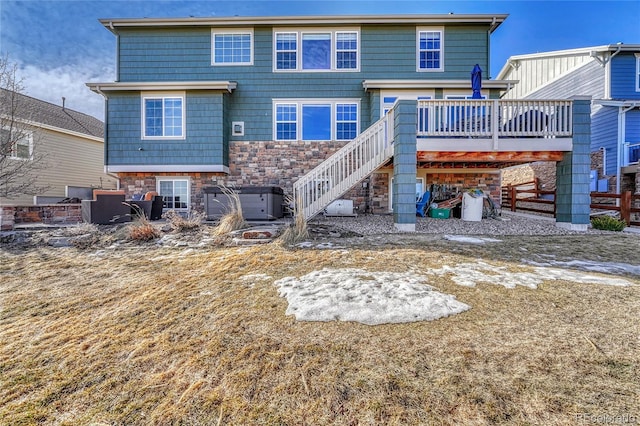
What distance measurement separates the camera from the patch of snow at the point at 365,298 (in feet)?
8.02

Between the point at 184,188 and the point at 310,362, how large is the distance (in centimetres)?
1052

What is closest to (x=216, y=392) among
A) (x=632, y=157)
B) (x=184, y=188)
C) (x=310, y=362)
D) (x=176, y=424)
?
(x=176, y=424)

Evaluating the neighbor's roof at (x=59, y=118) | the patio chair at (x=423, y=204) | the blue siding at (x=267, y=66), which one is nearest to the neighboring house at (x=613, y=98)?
the blue siding at (x=267, y=66)

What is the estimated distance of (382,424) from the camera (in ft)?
4.50

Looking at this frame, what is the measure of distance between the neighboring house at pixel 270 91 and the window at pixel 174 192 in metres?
0.04

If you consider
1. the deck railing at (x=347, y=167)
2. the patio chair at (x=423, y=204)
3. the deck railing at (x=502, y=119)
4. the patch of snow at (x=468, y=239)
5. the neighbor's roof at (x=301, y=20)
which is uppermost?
the neighbor's roof at (x=301, y=20)

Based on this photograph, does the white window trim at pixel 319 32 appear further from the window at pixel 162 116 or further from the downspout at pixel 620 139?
the downspout at pixel 620 139

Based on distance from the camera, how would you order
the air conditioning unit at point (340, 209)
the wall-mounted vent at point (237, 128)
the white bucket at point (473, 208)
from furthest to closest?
the wall-mounted vent at point (237, 128)
the air conditioning unit at point (340, 209)
the white bucket at point (473, 208)

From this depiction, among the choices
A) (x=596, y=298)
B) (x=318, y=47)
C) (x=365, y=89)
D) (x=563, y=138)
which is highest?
(x=318, y=47)

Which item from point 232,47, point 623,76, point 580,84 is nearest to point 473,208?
point 232,47

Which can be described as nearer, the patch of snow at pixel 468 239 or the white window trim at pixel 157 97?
the patch of snow at pixel 468 239

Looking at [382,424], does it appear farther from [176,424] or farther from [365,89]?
Answer: [365,89]

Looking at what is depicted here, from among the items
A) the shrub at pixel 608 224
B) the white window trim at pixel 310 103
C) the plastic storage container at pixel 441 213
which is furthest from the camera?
the white window trim at pixel 310 103

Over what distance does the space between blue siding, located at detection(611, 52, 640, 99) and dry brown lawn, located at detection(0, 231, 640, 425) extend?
1534cm
